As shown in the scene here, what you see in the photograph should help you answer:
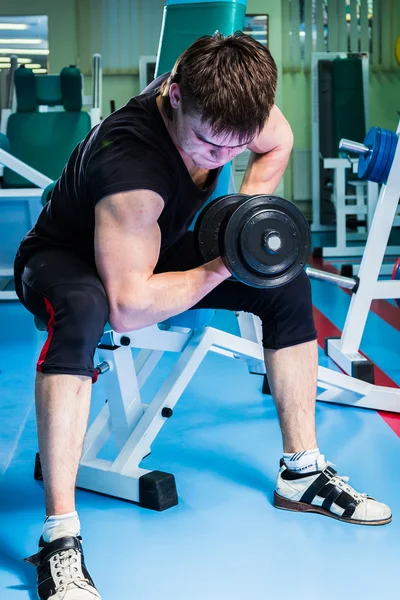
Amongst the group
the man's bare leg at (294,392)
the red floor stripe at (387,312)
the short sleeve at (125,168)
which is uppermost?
the short sleeve at (125,168)

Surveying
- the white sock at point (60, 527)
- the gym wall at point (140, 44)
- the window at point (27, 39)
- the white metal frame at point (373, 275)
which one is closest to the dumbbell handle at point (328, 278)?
the white metal frame at point (373, 275)

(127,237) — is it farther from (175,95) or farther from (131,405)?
(131,405)

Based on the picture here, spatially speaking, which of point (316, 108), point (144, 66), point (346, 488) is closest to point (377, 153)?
point (346, 488)

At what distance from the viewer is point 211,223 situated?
1771 mm

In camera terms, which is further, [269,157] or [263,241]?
[269,157]

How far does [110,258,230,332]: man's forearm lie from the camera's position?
1.60 m

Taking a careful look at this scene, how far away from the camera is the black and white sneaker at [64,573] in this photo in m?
1.49

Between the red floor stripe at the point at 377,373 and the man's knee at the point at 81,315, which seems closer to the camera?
the man's knee at the point at 81,315

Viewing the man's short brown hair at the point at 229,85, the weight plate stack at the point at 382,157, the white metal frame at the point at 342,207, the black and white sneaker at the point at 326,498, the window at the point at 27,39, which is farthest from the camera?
the window at the point at 27,39

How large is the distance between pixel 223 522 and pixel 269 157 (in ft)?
3.02

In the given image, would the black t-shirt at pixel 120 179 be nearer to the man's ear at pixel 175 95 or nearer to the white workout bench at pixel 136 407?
the man's ear at pixel 175 95

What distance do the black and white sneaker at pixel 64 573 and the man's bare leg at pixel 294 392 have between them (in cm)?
61

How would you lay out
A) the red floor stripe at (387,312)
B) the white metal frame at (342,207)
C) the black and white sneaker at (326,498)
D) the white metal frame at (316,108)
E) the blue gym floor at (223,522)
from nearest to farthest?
1. the blue gym floor at (223,522)
2. the black and white sneaker at (326,498)
3. the red floor stripe at (387,312)
4. the white metal frame at (342,207)
5. the white metal frame at (316,108)

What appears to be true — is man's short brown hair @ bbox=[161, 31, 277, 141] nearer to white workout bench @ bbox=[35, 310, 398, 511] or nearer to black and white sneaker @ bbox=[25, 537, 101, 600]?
white workout bench @ bbox=[35, 310, 398, 511]
